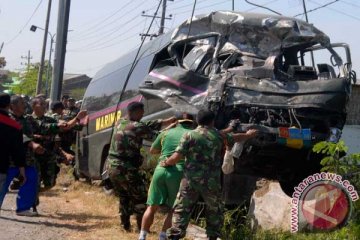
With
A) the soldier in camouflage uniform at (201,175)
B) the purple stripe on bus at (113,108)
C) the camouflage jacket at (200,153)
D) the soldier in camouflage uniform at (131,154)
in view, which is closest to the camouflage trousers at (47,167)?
the purple stripe on bus at (113,108)

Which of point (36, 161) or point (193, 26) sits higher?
point (193, 26)

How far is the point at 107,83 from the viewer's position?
11531mm

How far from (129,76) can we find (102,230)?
3.22m

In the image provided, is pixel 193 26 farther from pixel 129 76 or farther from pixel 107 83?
pixel 107 83

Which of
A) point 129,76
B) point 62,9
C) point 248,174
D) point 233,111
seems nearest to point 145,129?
point 233,111

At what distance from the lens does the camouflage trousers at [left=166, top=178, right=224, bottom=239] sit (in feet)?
20.0

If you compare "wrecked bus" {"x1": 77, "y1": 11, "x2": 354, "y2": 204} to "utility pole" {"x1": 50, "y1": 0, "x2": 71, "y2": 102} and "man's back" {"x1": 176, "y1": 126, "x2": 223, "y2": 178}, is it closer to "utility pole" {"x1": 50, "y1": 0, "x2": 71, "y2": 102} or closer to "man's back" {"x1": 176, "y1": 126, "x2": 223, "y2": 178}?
"man's back" {"x1": 176, "y1": 126, "x2": 223, "y2": 178}

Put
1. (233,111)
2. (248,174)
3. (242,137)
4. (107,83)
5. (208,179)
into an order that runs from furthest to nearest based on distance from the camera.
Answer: (107,83) → (248,174) → (233,111) → (242,137) → (208,179)

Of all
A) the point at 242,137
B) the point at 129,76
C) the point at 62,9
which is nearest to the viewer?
the point at 242,137

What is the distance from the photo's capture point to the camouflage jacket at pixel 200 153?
6055 mm

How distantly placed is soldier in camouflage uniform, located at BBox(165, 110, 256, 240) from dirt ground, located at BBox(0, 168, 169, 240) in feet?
3.69

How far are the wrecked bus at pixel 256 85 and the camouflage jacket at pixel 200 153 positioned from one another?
0.96m

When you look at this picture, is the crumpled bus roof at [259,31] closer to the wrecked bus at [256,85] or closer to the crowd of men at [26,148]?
the wrecked bus at [256,85]

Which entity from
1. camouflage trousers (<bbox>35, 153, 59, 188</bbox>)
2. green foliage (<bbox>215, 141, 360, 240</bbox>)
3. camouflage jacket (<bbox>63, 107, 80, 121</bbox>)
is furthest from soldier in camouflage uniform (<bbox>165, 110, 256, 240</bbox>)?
camouflage jacket (<bbox>63, 107, 80, 121</bbox>)
